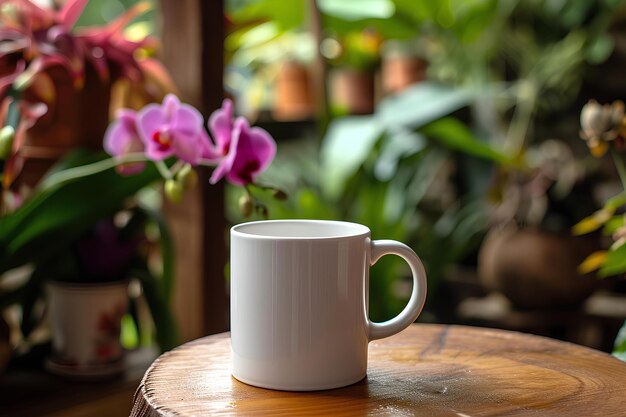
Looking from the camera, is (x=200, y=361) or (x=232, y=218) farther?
(x=232, y=218)

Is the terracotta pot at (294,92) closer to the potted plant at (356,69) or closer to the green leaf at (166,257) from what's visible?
the potted plant at (356,69)

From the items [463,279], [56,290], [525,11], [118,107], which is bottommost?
[463,279]

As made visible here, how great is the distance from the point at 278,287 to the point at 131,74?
1.79 ft

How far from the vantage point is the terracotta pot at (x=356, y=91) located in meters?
2.31

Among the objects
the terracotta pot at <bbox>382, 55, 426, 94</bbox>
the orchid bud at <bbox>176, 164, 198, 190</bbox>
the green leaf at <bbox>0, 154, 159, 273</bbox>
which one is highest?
the terracotta pot at <bbox>382, 55, 426, 94</bbox>

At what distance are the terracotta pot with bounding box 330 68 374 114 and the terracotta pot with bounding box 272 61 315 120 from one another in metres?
0.09

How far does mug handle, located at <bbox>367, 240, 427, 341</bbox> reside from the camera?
0.61 m

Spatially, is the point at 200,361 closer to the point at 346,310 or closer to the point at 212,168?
the point at 346,310

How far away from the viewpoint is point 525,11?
2154mm

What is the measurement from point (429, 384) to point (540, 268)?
3.46 ft

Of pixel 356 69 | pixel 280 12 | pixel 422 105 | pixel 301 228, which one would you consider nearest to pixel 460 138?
pixel 422 105

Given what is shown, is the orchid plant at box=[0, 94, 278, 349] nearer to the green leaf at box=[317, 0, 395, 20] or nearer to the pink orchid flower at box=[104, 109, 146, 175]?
the pink orchid flower at box=[104, 109, 146, 175]

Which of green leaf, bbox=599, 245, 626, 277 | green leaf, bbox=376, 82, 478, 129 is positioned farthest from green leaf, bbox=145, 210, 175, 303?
green leaf, bbox=376, 82, 478, 129

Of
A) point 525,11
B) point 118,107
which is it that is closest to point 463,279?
point 525,11
